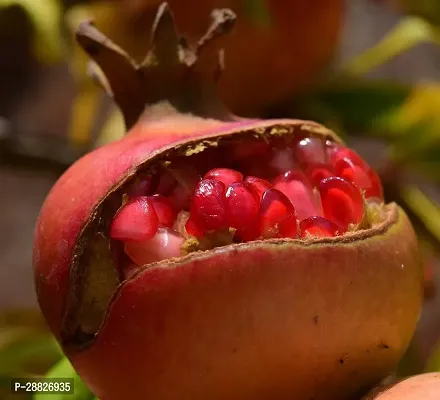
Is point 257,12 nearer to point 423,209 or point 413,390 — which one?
point 423,209

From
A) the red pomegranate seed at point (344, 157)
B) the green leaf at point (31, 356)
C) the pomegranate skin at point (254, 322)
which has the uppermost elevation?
the red pomegranate seed at point (344, 157)

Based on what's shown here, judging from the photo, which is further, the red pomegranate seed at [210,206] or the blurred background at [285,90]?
the blurred background at [285,90]

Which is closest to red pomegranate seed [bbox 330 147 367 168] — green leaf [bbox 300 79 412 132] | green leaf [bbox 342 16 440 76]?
green leaf [bbox 300 79 412 132]

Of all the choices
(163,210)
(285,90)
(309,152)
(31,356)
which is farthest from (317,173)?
(285,90)

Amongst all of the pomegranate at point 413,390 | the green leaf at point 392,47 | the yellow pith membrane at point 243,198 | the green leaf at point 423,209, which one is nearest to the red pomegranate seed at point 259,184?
the yellow pith membrane at point 243,198

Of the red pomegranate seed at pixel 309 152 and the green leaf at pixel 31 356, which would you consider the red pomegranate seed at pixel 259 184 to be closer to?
the red pomegranate seed at pixel 309 152

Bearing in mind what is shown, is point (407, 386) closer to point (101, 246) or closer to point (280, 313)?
point (280, 313)

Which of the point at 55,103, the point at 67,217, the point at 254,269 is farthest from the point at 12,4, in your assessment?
the point at 55,103
